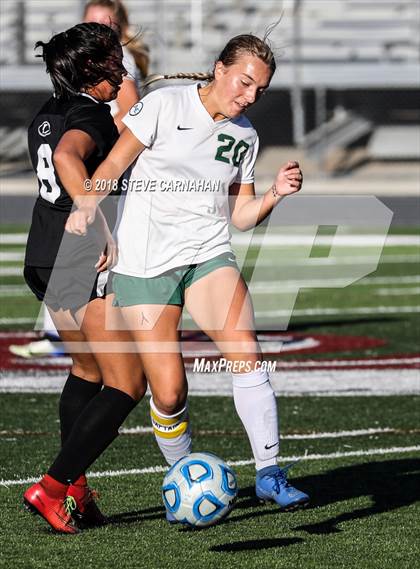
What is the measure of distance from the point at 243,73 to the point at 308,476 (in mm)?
2079

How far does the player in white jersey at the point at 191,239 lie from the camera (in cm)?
490

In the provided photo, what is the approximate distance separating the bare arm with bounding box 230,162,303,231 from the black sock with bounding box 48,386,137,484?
39.1 inches

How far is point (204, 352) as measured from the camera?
9.85 metres

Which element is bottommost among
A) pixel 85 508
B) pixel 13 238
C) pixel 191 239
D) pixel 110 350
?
pixel 13 238

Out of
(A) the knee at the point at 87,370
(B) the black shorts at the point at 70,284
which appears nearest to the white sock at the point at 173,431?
(A) the knee at the point at 87,370

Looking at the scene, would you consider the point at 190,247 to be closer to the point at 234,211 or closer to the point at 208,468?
the point at 234,211

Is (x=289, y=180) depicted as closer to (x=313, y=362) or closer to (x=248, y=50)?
(x=248, y=50)

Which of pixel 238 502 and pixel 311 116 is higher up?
pixel 238 502

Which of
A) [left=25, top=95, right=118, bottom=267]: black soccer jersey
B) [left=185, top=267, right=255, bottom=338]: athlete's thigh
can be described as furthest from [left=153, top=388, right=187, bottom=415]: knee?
[left=25, top=95, right=118, bottom=267]: black soccer jersey

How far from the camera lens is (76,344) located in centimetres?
508

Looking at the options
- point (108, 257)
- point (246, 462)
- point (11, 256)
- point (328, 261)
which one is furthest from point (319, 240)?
point (108, 257)

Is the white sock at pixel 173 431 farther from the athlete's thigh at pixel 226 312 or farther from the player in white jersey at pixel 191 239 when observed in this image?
the athlete's thigh at pixel 226 312

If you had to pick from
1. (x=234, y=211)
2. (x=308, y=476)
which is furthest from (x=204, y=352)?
(x=234, y=211)

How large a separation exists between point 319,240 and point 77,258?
15020mm
